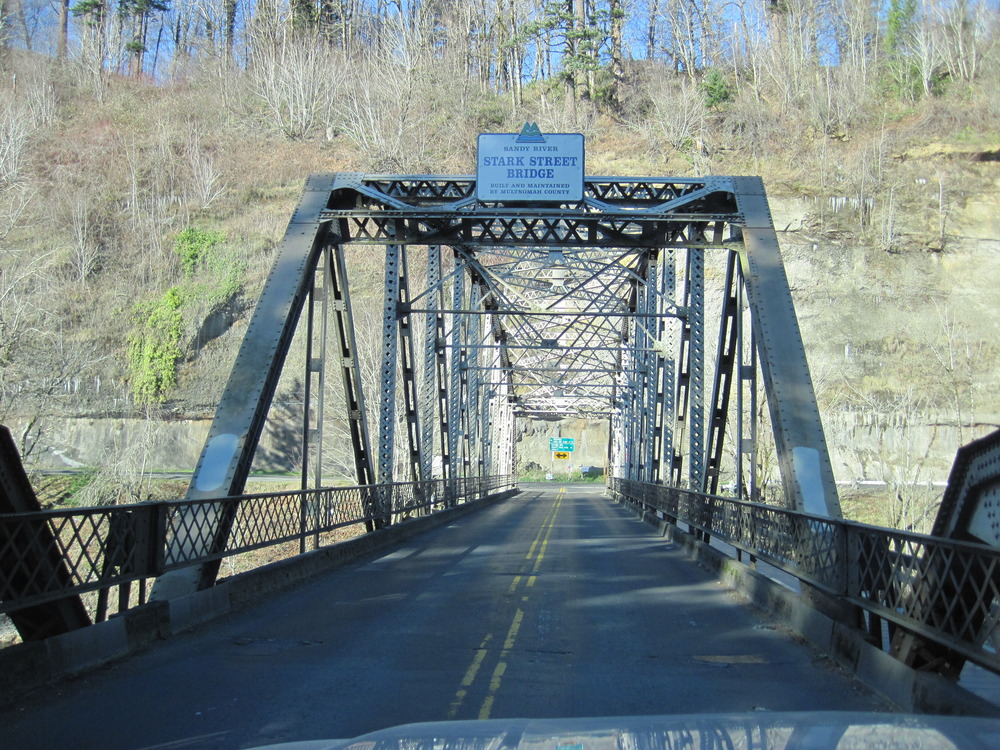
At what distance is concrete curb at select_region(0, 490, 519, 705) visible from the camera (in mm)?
6688

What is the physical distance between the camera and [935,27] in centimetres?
7400

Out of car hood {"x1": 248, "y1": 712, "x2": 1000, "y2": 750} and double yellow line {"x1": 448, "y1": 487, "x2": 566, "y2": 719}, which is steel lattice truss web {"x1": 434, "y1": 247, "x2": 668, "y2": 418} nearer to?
double yellow line {"x1": 448, "y1": 487, "x2": 566, "y2": 719}

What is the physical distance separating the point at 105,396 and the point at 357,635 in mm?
54384

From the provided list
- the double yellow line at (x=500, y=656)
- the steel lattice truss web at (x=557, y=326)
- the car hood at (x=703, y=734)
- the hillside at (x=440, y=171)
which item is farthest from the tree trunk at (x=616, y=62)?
the car hood at (x=703, y=734)

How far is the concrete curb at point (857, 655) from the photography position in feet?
19.1

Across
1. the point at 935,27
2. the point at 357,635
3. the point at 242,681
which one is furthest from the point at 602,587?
the point at 935,27

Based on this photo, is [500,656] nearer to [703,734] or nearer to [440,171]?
[703,734]

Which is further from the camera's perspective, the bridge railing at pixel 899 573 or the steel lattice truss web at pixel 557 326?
the steel lattice truss web at pixel 557 326

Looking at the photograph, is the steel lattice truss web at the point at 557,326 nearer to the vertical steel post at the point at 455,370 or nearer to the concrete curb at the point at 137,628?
the vertical steel post at the point at 455,370

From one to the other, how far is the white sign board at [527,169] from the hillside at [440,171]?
125 feet

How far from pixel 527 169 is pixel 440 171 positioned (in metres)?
58.5

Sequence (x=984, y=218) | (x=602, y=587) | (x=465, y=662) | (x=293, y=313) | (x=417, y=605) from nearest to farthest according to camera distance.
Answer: (x=465, y=662), (x=417, y=605), (x=602, y=587), (x=293, y=313), (x=984, y=218)

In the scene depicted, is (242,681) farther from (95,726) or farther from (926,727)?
(926,727)

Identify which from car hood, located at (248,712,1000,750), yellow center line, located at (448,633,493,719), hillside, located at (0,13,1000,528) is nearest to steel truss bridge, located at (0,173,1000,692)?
car hood, located at (248,712,1000,750)
